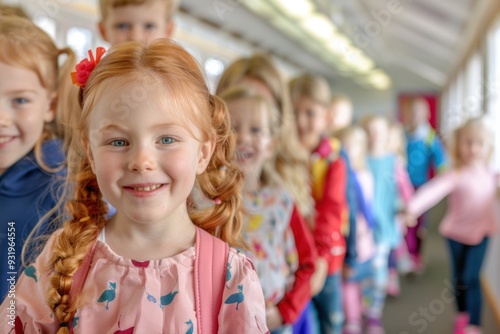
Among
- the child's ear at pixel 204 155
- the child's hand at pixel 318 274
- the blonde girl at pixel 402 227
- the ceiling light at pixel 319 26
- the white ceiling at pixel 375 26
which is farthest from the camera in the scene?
the ceiling light at pixel 319 26

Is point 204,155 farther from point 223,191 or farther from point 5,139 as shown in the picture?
point 5,139

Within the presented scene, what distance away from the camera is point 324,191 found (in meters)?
3.30

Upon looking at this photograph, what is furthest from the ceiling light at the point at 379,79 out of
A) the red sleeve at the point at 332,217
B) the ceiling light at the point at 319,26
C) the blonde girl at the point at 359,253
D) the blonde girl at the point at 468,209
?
the red sleeve at the point at 332,217

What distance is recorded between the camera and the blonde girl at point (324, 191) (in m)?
3.12

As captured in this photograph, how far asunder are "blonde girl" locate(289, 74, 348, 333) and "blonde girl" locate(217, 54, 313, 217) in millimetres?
300

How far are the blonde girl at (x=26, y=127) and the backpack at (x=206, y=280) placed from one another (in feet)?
0.89

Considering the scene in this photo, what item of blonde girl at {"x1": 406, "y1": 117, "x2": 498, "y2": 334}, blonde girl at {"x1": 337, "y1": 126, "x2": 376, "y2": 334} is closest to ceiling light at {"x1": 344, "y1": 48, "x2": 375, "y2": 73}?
blonde girl at {"x1": 337, "y1": 126, "x2": 376, "y2": 334}

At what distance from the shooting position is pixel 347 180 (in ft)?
11.9

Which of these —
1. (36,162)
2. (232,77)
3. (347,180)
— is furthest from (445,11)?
(36,162)

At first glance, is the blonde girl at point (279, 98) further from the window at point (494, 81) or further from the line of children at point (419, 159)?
the line of children at point (419, 159)

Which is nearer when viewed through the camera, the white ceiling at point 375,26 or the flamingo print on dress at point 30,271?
the flamingo print on dress at point 30,271

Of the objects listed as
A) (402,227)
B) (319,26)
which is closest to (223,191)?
(402,227)

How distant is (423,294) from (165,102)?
6.10m

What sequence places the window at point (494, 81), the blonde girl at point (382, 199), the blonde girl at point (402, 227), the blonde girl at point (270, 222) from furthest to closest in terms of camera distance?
the window at point (494, 81)
the blonde girl at point (402, 227)
the blonde girl at point (382, 199)
the blonde girl at point (270, 222)
